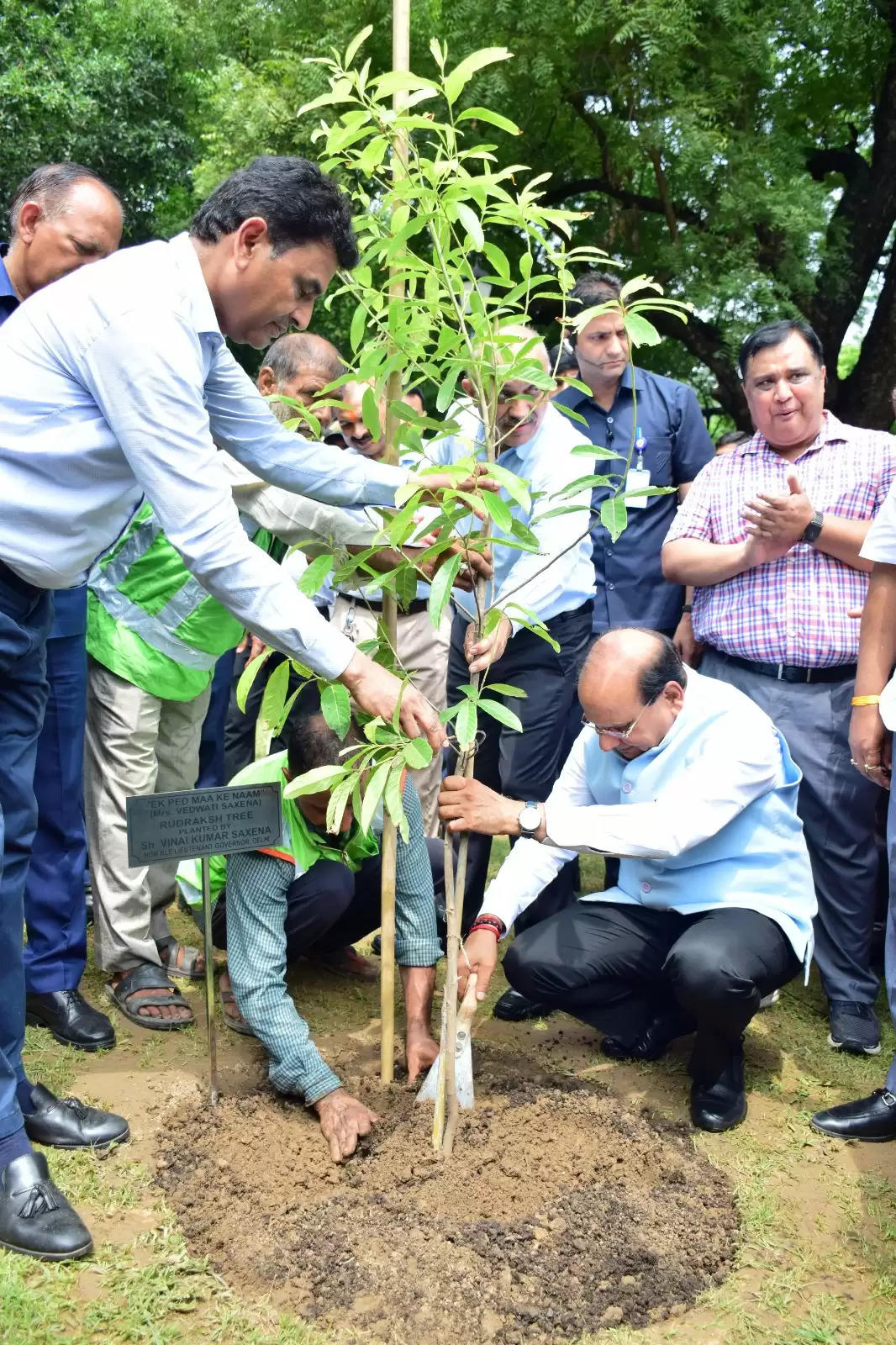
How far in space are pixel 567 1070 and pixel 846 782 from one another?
1223mm

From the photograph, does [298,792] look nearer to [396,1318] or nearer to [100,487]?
[100,487]

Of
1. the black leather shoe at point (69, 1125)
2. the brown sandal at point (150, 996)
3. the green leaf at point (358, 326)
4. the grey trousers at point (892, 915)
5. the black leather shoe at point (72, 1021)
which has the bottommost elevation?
the brown sandal at point (150, 996)

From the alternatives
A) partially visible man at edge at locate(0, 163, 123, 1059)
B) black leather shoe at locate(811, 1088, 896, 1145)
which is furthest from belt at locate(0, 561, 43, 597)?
black leather shoe at locate(811, 1088, 896, 1145)

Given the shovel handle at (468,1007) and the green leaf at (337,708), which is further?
the shovel handle at (468,1007)

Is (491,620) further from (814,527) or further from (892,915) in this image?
(814,527)

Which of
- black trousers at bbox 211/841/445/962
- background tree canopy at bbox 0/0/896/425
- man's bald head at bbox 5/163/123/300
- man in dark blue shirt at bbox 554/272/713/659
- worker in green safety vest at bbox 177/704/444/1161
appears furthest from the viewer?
background tree canopy at bbox 0/0/896/425

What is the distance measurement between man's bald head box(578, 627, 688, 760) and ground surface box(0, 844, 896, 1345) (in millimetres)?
964

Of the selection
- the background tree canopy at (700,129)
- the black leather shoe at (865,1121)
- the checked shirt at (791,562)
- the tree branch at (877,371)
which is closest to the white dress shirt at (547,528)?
the checked shirt at (791,562)

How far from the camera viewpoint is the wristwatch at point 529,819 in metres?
2.91

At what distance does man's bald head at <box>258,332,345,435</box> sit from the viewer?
3.94 m

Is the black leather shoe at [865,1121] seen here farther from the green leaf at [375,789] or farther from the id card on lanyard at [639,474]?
the id card on lanyard at [639,474]

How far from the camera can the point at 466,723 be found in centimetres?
243

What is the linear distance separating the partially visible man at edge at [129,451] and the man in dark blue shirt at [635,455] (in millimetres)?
1834

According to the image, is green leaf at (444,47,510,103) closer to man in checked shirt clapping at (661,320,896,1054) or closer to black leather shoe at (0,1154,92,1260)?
man in checked shirt clapping at (661,320,896,1054)
